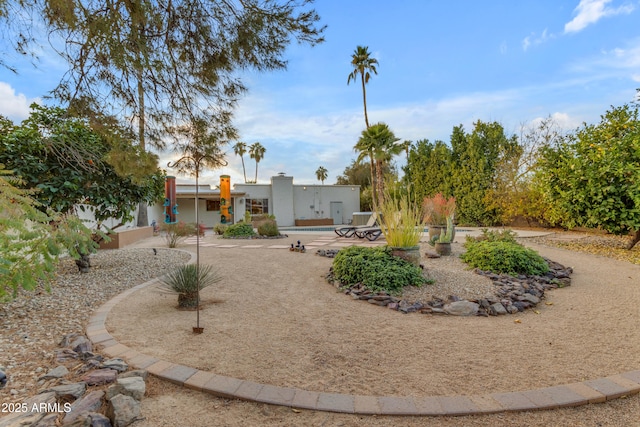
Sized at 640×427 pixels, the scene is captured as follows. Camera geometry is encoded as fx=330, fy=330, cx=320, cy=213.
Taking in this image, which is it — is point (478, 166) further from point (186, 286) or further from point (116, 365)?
point (116, 365)

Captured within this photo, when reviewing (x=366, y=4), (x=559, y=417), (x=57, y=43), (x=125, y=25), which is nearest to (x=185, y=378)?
(x=559, y=417)

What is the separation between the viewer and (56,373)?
2352 mm

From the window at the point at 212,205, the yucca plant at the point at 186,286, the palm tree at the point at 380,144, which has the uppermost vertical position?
the palm tree at the point at 380,144

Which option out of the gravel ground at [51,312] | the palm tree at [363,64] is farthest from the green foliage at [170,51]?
the palm tree at [363,64]

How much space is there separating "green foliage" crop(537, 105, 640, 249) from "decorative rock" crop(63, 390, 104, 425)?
9.67 meters

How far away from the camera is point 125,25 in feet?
11.3

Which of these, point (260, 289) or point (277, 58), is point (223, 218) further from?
point (277, 58)

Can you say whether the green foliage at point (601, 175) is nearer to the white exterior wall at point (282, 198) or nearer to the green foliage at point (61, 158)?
the green foliage at point (61, 158)

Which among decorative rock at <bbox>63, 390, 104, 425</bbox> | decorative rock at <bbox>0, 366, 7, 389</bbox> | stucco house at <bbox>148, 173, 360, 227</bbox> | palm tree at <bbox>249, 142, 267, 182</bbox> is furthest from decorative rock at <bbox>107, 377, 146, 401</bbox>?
palm tree at <bbox>249, 142, 267, 182</bbox>

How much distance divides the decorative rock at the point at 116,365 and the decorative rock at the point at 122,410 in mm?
543

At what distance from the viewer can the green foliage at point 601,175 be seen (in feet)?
24.7

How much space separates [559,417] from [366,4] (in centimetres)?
531

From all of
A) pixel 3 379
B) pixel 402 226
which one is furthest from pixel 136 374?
pixel 402 226

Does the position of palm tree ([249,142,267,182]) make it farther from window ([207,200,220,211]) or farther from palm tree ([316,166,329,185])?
window ([207,200,220,211])
